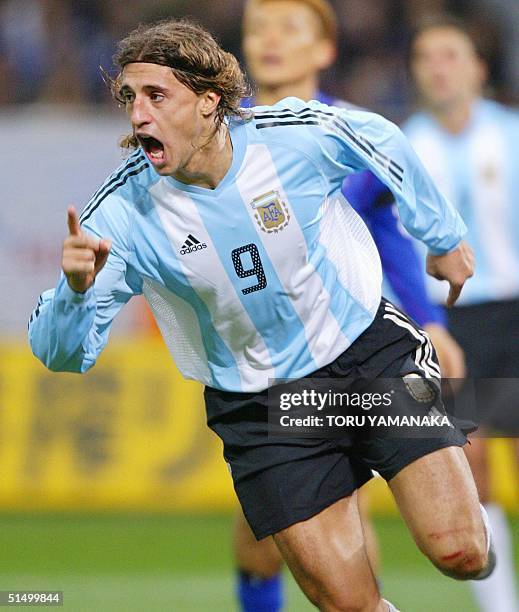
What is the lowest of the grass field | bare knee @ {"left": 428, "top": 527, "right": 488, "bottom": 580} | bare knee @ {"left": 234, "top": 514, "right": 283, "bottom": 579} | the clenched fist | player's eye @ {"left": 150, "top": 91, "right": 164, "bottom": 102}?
the grass field

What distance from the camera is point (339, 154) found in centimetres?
422

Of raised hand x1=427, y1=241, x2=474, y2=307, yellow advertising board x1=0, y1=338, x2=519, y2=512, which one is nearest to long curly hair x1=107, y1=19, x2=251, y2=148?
raised hand x1=427, y1=241, x2=474, y2=307

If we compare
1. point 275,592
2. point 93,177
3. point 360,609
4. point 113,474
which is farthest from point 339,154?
point 93,177

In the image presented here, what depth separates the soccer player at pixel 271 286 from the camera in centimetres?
398

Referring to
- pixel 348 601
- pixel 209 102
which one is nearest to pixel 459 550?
pixel 348 601

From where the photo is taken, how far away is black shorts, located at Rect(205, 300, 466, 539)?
4086mm

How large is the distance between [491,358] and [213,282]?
9.24 feet

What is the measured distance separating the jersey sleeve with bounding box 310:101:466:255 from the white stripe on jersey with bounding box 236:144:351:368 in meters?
0.21

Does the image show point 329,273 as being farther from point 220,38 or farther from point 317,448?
point 220,38

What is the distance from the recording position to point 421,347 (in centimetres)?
434

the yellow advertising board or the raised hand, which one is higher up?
the raised hand

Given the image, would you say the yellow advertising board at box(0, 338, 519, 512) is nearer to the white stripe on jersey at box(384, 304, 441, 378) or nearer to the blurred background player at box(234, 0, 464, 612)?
the blurred background player at box(234, 0, 464, 612)

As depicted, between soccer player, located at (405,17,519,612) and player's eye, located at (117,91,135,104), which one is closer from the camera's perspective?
player's eye, located at (117,91,135,104)

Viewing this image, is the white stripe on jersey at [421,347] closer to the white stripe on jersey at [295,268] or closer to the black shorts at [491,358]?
the white stripe on jersey at [295,268]
